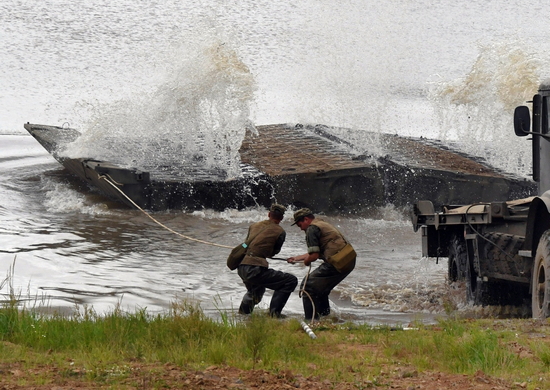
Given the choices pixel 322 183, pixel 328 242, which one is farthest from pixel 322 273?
pixel 322 183

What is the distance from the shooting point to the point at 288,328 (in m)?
7.17

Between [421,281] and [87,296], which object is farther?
[421,281]

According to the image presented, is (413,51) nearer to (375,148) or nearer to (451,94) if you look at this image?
(451,94)

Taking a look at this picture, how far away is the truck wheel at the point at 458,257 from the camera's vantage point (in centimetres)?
938

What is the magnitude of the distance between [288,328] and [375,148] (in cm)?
1170

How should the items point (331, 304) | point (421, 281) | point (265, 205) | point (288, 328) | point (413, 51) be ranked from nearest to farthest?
1. point (288, 328)
2. point (331, 304)
3. point (421, 281)
4. point (265, 205)
5. point (413, 51)

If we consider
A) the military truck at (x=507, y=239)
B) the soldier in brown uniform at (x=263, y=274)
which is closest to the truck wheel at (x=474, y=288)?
the military truck at (x=507, y=239)

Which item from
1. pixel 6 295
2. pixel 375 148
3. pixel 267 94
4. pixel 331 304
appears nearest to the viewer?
pixel 6 295

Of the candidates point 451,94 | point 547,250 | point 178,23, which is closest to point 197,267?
point 547,250

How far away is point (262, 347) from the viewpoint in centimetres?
594

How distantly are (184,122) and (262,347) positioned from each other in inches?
517

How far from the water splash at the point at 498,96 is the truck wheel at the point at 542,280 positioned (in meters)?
11.2

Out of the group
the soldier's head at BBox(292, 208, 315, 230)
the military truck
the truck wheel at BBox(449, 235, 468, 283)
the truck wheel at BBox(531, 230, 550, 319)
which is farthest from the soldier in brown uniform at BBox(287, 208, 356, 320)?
the truck wheel at BBox(531, 230, 550, 319)

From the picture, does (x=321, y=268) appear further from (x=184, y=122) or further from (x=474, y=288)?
(x=184, y=122)
